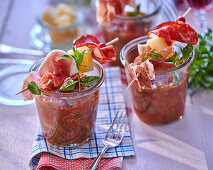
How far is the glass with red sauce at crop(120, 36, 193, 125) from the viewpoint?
118 centimetres

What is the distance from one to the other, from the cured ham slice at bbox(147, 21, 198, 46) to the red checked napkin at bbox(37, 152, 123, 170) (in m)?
0.47

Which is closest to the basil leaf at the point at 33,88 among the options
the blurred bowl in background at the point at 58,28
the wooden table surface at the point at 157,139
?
the wooden table surface at the point at 157,139

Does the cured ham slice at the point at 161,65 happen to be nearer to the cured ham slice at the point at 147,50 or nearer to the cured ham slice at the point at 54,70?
the cured ham slice at the point at 147,50

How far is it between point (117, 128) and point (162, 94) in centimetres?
23

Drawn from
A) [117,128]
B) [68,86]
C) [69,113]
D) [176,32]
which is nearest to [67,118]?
[69,113]

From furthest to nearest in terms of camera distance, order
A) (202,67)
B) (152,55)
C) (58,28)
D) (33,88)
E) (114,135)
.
Result: 1. (58,28)
2. (202,67)
3. (114,135)
4. (152,55)
5. (33,88)

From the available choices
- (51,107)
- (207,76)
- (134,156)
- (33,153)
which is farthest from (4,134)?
(207,76)

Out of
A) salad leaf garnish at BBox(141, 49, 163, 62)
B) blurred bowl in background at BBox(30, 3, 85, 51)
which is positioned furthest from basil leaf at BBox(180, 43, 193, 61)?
blurred bowl in background at BBox(30, 3, 85, 51)

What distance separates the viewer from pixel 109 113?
1346mm

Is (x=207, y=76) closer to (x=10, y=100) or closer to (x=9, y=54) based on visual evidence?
(x=10, y=100)

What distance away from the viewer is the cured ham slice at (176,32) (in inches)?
45.0

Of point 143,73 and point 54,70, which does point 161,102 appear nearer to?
point 143,73

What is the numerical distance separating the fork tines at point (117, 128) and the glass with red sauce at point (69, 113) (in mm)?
75

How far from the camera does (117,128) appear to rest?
49.4 inches
